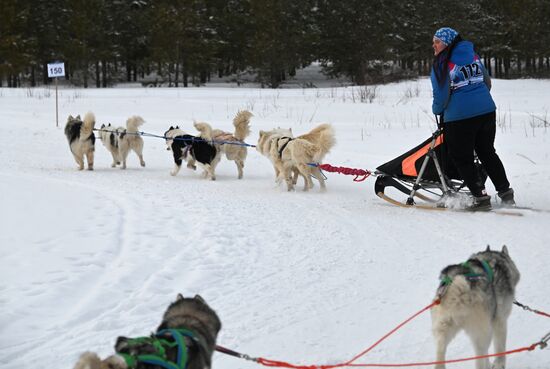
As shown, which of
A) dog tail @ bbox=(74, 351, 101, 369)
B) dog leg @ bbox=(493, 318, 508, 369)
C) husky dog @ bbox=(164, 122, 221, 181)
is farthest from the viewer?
husky dog @ bbox=(164, 122, 221, 181)

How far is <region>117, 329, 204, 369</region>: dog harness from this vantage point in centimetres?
226

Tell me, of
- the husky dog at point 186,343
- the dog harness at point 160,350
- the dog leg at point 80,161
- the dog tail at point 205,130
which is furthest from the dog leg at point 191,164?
the dog harness at point 160,350

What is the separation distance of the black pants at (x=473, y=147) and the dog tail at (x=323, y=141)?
7.15ft

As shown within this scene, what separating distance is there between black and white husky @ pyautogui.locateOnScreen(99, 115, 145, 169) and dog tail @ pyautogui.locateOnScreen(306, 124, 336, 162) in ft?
14.0

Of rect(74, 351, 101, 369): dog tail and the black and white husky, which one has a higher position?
the black and white husky

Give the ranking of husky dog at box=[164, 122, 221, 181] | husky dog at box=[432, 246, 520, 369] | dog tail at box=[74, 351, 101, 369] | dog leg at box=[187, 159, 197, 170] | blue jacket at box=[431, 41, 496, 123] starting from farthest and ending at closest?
dog leg at box=[187, 159, 197, 170] → husky dog at box=[164, 122, 221, 181] → blue jacket at box=[431, 41, 496, 123] → husky dog at box=[432, 246, 520, 369] → dog tail at box=[74, 351, 101, 369]

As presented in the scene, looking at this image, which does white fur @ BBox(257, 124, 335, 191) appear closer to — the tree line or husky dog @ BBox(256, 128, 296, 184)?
husky dog @ BBox(256, 128, 296, 184)

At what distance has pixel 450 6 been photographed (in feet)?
139

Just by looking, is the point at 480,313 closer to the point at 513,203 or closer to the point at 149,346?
the point at 149,346

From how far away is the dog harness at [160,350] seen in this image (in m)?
2.26

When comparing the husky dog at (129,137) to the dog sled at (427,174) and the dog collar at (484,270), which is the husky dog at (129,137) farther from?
the dog collar at (484,270)

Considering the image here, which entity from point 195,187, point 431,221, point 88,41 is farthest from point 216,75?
point 431,221

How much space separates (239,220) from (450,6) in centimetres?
3948

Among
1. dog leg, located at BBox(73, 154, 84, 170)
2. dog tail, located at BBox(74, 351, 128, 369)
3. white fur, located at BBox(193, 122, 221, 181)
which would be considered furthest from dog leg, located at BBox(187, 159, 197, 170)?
dog tail, located at BBox(74, 351, 128, 369)
